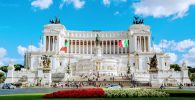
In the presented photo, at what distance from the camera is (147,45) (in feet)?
420

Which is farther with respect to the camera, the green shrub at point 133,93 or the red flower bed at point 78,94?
the green shrub at point 133,93

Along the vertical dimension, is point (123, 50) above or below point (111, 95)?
above

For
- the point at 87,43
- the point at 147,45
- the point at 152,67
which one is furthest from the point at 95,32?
the point at 152,67

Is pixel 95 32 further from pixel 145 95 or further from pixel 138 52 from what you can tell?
pixel 145 95

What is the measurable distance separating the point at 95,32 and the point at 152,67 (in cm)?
8075

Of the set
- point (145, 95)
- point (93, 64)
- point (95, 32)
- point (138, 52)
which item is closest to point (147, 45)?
point (138, 52)

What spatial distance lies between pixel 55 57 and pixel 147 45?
A: 4113 cm

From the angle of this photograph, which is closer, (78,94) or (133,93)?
(78,94)

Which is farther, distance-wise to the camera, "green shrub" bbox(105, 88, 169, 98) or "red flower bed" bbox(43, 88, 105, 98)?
"green shrub" bbox(105, 88, 169, 98)

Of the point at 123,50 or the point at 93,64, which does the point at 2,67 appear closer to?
the point at 93,64

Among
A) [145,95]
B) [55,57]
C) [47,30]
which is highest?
[47,30]

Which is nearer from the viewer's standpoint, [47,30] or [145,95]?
[145,95]

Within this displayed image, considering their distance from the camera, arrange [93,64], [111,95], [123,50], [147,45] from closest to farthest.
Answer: [111,95], [93,64], [147,45], [123,50]

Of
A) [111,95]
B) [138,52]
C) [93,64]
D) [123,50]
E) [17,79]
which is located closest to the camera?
[111,95]
